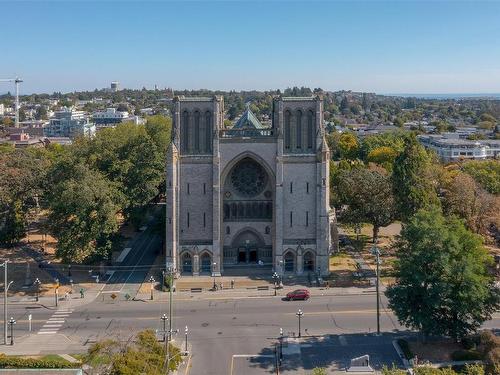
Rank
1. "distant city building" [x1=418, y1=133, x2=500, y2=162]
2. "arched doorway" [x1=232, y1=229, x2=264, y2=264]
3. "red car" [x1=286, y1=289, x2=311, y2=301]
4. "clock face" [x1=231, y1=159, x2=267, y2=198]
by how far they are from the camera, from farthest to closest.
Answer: "distant city building" [x1=418, y1=133, x2=500, y2=162]
"arched doorway" [x1=232, y1=229, x2=264, y2=264]
"clock face" [x1=231, y1=159, x2=267, y2=198]
"red car" [x1=286, y1=289, x2=311, y2=301]

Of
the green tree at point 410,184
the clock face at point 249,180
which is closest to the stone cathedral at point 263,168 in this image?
the clock face at point 249,180

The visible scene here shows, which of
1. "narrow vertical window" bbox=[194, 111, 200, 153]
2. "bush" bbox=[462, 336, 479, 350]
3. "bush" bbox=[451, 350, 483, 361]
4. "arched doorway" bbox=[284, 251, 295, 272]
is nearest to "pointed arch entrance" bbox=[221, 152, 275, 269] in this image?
"arched doorway" bbox=[284, 251, 295, 272]

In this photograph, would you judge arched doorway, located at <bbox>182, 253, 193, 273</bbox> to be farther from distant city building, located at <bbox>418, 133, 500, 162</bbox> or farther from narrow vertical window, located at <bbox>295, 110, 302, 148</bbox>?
distant city building, located at <bbox>418, 133, 500, 162</bbox>

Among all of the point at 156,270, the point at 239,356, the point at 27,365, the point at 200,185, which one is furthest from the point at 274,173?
the point at 27,365

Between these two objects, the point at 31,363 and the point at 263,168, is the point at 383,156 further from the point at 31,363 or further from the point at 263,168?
the point at 31,363

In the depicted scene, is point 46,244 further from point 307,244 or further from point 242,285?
point 307,244

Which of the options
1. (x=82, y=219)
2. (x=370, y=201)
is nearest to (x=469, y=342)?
(x=370, y=201)

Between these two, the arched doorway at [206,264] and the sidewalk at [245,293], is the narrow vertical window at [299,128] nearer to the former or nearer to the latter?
the sidewalk at [245,293]
